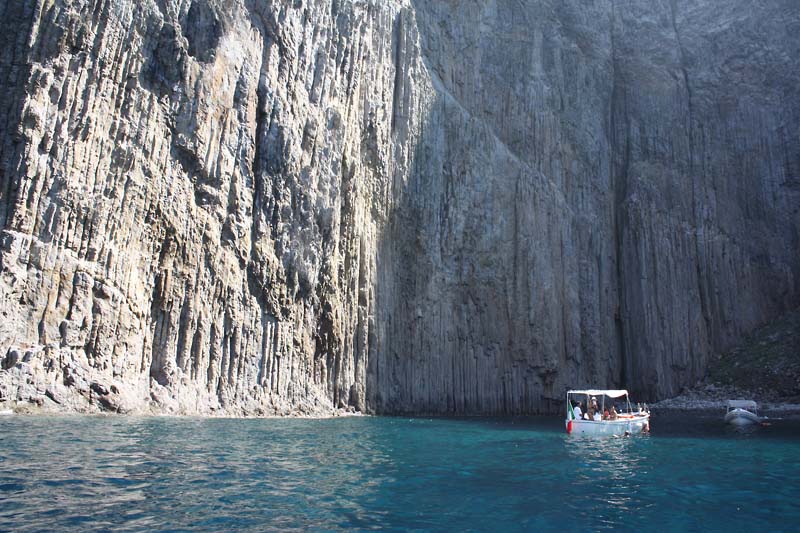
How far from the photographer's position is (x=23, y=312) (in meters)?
24.5

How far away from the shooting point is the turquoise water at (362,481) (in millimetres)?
10594

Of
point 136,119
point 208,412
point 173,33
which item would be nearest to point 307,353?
point 208,412

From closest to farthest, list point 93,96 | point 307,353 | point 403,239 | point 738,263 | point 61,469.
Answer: point 61,469 → point 93,96 → point 307,353 → point 403,239 → point 738,263

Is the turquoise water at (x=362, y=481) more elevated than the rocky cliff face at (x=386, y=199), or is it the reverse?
the rocky cliff face at (x=386, y=199)

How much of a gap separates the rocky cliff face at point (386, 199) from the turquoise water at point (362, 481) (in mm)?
7269

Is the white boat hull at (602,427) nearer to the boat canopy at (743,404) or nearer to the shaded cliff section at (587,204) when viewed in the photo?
the boat canopy at (743,404)

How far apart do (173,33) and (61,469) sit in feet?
79.8

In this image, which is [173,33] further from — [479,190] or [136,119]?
[479,190]

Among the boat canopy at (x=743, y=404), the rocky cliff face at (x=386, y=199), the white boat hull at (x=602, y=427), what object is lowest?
the white boat hull at (x=602, y=427)

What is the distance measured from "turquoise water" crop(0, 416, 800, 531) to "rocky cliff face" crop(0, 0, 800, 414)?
7269 millimetres

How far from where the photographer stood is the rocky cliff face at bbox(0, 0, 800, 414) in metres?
27.3

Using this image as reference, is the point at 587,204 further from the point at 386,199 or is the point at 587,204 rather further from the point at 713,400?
the point at 386,199

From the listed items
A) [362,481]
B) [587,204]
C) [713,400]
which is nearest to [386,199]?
[587,204]

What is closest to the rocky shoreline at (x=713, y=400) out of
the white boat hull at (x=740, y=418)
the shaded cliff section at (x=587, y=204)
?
the shaded cliff section at (x=587, y=204)
